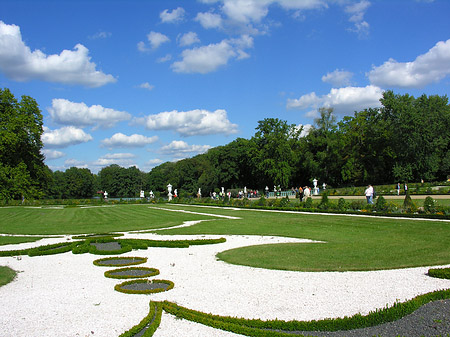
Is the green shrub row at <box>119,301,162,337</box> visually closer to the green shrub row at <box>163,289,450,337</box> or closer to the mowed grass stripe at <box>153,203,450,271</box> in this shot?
the green shrub row at <box>163,289,450,337</box>

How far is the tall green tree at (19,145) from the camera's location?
4141cm

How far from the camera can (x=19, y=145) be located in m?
44.4

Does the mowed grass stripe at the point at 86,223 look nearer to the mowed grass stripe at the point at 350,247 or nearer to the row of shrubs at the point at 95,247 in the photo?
the mowed grass stripe at the point at 350,247

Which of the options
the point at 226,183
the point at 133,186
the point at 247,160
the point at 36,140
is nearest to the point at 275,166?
the point at 247,160

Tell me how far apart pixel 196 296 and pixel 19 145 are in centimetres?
4555

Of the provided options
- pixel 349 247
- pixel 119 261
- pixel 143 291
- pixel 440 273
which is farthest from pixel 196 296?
pixel 349 247

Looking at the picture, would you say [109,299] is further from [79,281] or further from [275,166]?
[275,166]

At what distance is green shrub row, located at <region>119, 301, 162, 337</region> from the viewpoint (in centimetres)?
453

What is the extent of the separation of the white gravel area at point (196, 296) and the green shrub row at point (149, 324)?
88 mm

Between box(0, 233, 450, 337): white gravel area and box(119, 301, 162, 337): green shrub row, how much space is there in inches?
3.5

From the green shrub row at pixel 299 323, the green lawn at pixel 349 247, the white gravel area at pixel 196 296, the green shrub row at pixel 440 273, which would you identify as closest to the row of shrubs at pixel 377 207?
the green lawn at pixel 349 247

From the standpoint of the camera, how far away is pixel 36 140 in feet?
152

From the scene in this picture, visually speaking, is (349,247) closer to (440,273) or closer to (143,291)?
(440,273)

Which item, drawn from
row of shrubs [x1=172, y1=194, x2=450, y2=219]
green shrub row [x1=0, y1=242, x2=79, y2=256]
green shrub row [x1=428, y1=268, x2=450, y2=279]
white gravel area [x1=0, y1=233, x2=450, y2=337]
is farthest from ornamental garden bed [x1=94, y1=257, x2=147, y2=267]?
row of shrubs [x1=172, y1=194, x2=450, y2=219]
